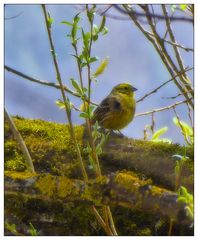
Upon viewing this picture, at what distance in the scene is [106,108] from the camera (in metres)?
3.09

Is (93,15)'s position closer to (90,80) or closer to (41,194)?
(90,80)

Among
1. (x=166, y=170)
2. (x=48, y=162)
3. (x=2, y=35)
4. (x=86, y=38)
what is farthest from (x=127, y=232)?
(x=2, y=35)

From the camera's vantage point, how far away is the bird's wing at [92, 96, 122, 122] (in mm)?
3004

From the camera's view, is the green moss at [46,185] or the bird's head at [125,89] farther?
the bird's head at [125,89]

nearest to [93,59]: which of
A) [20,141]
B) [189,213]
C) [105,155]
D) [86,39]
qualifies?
[86,39]

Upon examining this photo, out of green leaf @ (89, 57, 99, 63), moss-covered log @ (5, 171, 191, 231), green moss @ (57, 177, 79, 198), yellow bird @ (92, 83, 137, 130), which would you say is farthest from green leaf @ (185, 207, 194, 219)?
yellow bird @ (92, 83, 137, 130)

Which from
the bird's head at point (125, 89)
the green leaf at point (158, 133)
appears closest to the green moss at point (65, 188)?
the green leaf at point (158, 133)

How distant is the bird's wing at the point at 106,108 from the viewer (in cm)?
300

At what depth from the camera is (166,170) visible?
2.18 metres

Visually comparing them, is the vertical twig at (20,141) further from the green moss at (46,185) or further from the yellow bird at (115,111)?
the yellow bird at (115,111)

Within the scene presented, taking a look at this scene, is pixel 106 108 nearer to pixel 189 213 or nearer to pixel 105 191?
pixel 105 191

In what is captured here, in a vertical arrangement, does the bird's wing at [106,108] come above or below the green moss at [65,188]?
above

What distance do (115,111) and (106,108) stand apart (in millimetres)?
58

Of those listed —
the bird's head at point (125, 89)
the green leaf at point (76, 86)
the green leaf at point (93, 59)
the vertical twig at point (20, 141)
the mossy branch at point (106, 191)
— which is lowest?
the mossy branch at point (106, 191)
